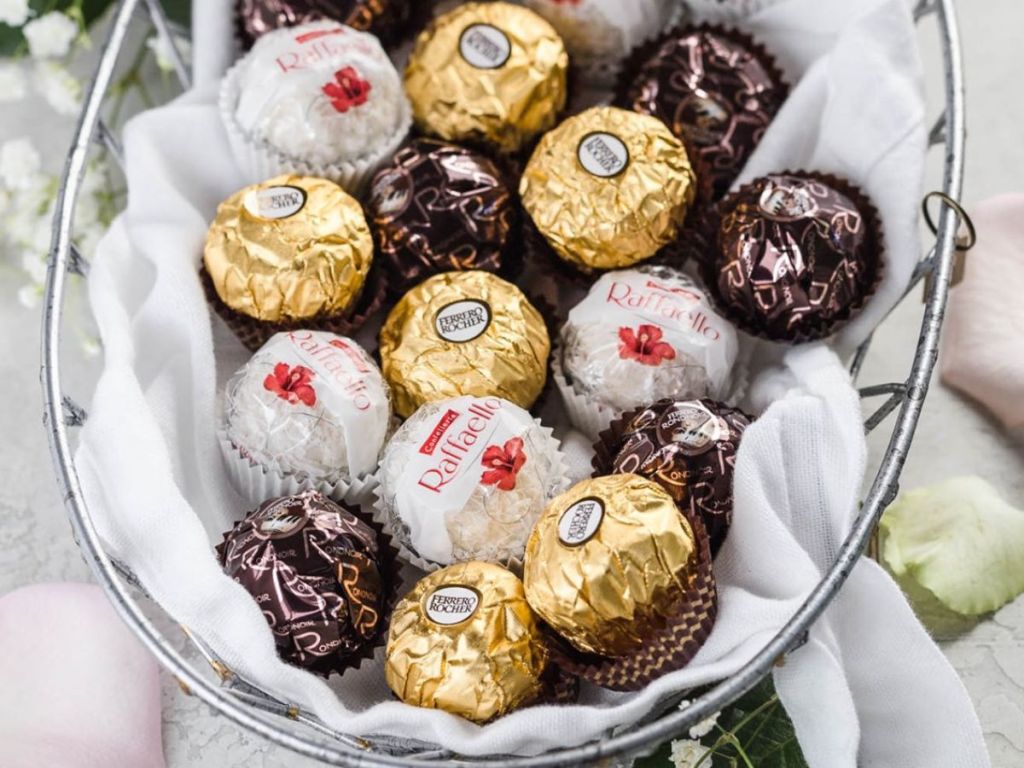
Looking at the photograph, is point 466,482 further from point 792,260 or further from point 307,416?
point 792,260

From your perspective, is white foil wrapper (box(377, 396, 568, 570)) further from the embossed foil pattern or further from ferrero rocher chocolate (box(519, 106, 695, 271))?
ferrero rocher chocolate (box(519, 106, 695, 271))

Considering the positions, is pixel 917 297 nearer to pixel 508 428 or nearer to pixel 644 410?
pixel 644 410

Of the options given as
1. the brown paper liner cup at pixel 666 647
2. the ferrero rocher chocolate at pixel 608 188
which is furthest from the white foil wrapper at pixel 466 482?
the ferrero rocher chocolate at pixel 608 188

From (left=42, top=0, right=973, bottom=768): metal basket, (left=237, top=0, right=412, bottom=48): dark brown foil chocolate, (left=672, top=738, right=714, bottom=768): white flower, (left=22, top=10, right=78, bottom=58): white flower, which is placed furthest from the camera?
(left=22, top=10, right=78, bottom=58): white flower

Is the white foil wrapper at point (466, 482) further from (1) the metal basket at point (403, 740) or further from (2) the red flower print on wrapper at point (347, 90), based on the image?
(2) the red flower print on wrapper at point (347, 90)

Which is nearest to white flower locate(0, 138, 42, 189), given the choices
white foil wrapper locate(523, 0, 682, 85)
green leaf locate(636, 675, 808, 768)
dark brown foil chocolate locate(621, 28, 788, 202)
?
white foil wrapper locate(523, 0, 682, 85)

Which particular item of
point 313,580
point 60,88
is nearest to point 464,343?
point 313,580

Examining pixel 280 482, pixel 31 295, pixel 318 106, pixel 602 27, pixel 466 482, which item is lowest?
pixel 31 295
